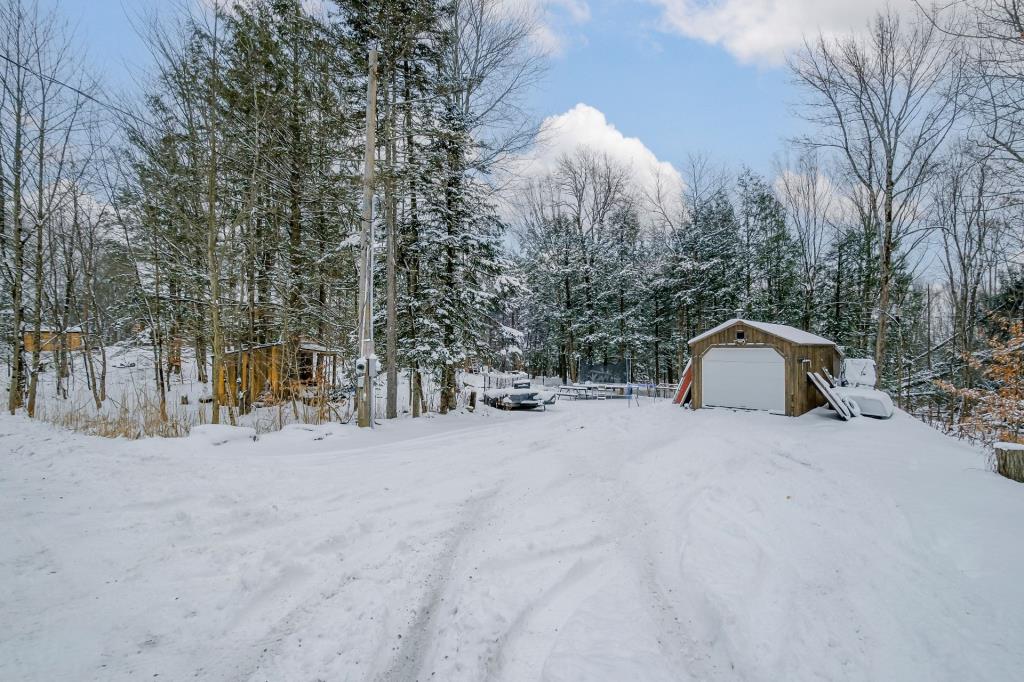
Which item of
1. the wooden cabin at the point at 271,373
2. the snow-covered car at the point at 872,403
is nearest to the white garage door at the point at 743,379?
the snow-covered car at the point at 872,403

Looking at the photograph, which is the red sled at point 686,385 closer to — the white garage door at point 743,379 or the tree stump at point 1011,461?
the white garage door at point 743,379

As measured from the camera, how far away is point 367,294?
823cm

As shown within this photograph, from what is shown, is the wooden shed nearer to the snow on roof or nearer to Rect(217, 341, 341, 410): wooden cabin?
the snow on roof

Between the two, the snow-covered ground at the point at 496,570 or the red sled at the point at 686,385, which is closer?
the snow-covered ground at the point at 496,570

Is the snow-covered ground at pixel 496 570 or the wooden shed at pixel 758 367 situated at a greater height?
the wooden shed at pixel 758 367

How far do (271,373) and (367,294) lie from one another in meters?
6.99

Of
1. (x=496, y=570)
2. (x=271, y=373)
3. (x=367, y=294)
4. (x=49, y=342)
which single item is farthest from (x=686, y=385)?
(x=49, y=342)

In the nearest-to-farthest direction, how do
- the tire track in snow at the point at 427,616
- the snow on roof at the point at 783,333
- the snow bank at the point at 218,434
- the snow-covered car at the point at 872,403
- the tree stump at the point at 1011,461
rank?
1. the tire track in snow at the point at 427,616
2. the tree stump at the point at 1011,461
3. the snow bank at the point at 218,434
4. the snow-covered car at the point at 872,403
5. the snow on roof at the point at 783,333

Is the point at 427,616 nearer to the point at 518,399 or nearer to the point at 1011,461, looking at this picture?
the point at 1011,461

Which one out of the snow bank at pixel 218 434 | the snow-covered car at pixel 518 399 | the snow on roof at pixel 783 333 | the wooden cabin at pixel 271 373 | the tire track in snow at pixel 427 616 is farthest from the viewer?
the snow-covered car at pixel 518 399

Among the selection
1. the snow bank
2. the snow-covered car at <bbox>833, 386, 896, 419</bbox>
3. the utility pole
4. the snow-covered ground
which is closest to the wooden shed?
the snow-covered car at <bbox>833, 386, 896, 419</bbox>

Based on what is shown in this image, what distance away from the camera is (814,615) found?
261 cm

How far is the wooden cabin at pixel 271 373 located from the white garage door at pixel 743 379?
1000cm

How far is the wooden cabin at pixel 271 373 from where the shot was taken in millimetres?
9841
